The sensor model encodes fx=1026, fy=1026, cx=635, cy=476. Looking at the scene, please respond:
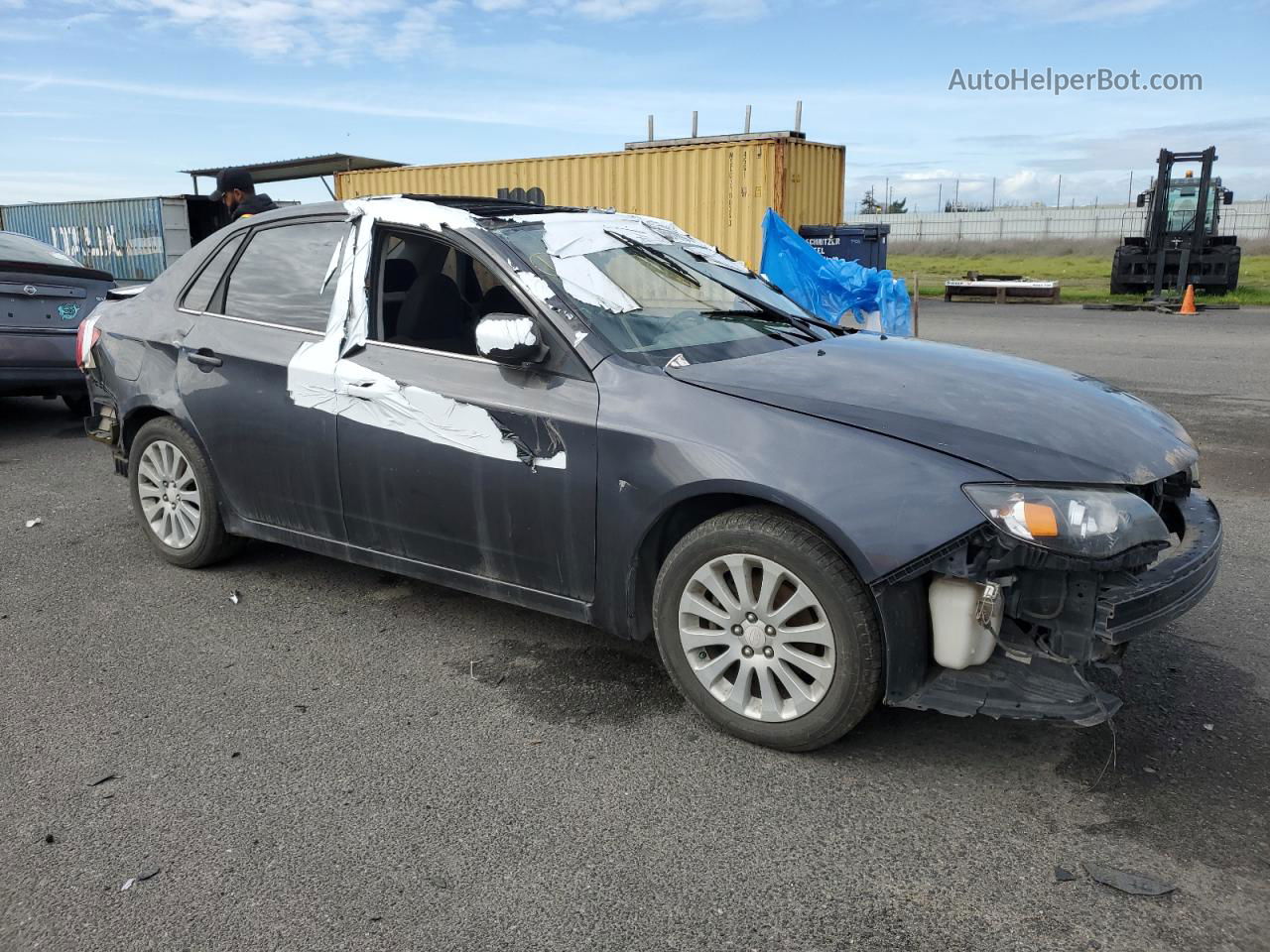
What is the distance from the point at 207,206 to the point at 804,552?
25277 mm

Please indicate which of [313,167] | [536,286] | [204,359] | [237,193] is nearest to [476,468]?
[536,286]

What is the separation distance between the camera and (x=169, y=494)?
487cm

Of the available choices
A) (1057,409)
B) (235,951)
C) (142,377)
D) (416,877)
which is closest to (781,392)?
(1057,409)

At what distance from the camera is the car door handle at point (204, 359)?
4.46 metres

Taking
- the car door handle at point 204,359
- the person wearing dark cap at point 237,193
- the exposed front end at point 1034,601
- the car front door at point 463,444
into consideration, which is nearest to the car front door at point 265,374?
the car door handle at point 204,359

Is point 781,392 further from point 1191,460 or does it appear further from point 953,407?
point 1191,460

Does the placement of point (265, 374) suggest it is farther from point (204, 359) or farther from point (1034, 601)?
point (1034, 601)

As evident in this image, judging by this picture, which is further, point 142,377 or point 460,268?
point 142,377

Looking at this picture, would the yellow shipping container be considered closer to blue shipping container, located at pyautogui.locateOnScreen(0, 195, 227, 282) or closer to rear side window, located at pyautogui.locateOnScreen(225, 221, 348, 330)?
blue shipping container, located at pyautogui.locateOnScreen(0, 195, 227, 282)

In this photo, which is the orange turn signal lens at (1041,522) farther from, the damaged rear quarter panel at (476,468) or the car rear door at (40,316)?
the car rear door at (40,316)

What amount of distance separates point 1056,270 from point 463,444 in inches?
1639

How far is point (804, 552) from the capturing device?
2984 millimetres

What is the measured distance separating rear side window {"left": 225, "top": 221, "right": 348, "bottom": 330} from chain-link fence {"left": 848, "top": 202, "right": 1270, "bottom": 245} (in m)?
53.2

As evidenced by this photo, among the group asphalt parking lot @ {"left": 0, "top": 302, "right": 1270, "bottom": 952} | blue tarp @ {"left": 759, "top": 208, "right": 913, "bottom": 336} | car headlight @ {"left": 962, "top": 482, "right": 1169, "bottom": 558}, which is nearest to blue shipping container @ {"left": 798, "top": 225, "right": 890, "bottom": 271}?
blue tarp @ {"left": 759, "top": 208, "right": 913, "bottom": 336}
